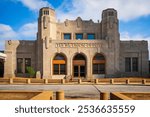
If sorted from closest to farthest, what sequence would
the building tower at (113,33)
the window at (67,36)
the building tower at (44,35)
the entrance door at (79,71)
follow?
the building tower at (44,35)
the building tower at (113,33)
the entrance door at (79,71)
the window at (67,36)

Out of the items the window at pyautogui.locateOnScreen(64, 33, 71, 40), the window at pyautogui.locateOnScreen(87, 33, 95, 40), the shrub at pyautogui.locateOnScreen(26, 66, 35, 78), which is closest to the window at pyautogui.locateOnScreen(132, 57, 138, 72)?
the window at pyautogui.locateOnScreen(87, 33, 95, 40)

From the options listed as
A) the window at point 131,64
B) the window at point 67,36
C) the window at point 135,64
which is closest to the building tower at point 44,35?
the window at point 67,36

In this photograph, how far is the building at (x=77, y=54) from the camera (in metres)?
43.7

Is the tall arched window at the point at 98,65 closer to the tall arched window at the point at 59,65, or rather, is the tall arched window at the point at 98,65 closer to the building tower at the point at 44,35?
the tall arched window at the point at 59,65

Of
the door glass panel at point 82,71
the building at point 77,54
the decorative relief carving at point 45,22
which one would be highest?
the decorative relief carving at point 45,22

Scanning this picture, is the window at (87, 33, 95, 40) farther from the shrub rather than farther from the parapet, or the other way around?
the shrub

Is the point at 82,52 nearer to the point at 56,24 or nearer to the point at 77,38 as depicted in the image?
the point at 77,38

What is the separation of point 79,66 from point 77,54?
2481mm

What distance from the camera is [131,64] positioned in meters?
45.6

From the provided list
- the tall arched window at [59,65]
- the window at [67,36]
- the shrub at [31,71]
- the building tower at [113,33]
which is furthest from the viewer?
the window at [67,36]

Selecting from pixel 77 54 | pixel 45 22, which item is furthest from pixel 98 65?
pixel 45 22

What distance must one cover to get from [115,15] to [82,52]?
1036 cm

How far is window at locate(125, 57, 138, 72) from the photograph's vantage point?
4559 cm

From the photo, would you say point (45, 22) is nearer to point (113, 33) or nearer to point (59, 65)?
point (59, 65)
